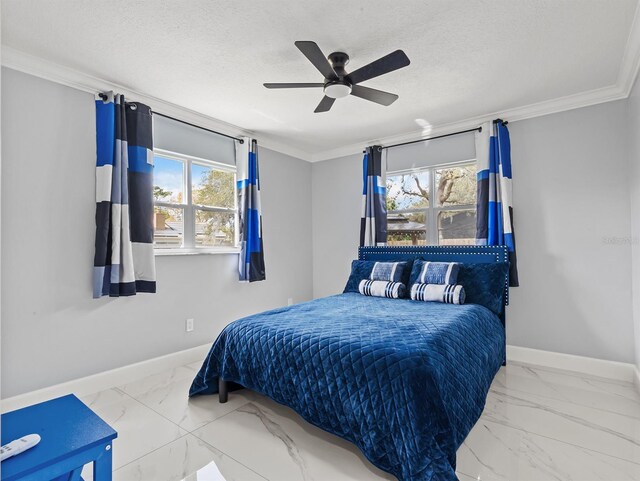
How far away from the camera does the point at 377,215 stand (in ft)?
13.8

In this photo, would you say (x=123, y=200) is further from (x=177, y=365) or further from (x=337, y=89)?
(x=337, y=89)

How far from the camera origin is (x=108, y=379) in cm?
285

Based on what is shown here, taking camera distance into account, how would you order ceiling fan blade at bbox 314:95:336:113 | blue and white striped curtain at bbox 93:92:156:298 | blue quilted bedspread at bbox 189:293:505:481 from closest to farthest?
blue quilted bedspread at bbox 189:293:505:481, ceiling fan blade at bbox 314:95:336:113, blue and white striped curtain at bbox 93:92:156:298

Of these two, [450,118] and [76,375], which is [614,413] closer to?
[450,118]

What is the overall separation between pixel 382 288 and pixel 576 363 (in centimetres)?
176

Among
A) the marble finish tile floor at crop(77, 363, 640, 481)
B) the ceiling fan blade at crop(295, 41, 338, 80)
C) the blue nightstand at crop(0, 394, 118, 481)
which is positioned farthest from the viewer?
the ceiling fan blade at crop(295, 41, 338, 80)

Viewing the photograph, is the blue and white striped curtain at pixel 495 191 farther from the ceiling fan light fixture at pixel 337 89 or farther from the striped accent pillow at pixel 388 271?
the ceiling fan light fixture at pixel 337 89

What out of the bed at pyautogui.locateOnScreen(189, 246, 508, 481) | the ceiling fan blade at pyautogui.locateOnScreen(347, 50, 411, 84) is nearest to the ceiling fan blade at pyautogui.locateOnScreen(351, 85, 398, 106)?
the ceiling fan blade at pyautogui.locateOnScreen(347, 50, 411, 84)

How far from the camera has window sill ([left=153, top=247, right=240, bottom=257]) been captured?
3260 mm

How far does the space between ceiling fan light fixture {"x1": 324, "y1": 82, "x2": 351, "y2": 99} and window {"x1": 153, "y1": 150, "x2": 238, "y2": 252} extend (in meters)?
1.76

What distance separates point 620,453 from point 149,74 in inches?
151

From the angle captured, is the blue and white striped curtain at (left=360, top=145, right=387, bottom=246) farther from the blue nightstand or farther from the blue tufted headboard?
the blue nightstand

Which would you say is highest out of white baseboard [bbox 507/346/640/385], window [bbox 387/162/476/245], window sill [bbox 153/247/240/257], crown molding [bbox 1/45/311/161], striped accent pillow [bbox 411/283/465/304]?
crown molding [bbox 1/45/311/161]

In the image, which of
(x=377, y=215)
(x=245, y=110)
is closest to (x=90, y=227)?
(x=245, y=110)
